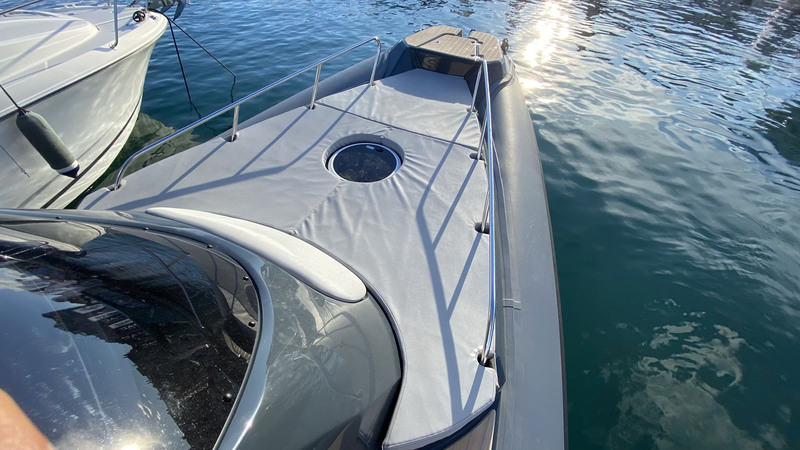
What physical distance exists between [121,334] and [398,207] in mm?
1903

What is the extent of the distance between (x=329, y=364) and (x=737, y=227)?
198 inches

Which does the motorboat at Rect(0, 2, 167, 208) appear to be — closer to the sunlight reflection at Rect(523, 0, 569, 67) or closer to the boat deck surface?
the boat deck surface

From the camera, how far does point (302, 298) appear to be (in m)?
1.51

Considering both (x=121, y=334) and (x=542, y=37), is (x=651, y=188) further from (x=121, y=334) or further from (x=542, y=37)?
(x=542, y=37)

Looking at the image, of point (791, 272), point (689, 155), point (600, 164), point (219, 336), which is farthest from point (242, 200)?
point (689, 155)

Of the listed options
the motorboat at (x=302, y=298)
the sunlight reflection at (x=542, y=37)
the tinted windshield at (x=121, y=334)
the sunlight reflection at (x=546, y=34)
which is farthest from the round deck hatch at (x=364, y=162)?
the sunlight reflection at (x=546, y=34)

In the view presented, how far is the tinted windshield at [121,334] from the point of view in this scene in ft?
3.14

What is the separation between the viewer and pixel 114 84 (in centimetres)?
448

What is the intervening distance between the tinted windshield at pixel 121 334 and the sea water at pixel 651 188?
244cm

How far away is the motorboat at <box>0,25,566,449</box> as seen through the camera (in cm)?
107

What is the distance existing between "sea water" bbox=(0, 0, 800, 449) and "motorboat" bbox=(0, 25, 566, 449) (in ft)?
3.34

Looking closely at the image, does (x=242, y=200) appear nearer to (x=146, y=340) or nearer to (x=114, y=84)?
(x=146, y=340)

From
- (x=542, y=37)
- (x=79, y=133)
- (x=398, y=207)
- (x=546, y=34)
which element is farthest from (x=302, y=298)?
(x=546, y=34)

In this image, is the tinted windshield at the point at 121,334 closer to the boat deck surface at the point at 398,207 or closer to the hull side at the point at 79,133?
the boat deck surface at the point at 398,207
